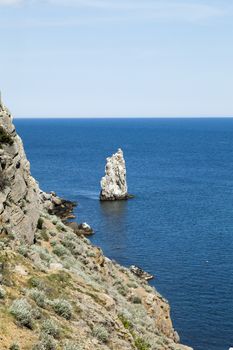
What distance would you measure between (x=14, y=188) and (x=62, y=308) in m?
13.1

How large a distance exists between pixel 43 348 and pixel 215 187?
426 ft

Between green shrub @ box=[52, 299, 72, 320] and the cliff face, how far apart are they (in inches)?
342

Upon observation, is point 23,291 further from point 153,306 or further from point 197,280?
point 197,280

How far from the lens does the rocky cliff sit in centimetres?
1792

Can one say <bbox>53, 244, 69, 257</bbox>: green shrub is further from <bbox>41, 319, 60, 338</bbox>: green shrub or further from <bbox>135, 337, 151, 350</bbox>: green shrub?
<bbox>41, 319, 60, 338</bbox>: green shrub

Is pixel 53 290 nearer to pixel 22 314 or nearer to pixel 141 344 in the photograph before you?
pixel 22 314

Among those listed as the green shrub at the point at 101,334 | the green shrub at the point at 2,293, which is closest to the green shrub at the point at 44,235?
the green shrub at the point at 101,334

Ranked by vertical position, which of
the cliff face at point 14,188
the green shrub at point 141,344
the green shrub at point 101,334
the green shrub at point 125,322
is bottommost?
the green shrub at point 141,344

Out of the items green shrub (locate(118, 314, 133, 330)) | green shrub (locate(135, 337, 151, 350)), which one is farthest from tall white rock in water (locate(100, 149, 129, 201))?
green shrub (locate(135, 337, 151, 350))

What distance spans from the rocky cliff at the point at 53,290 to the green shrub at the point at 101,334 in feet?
0.12

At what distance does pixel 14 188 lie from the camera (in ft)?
104

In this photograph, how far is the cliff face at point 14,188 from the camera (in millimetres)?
30031

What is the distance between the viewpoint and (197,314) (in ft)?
189

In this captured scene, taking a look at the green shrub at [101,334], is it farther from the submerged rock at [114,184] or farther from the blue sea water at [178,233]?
the submerged rock at [114,184]
